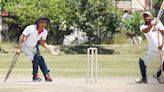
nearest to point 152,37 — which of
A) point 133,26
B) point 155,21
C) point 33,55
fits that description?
point 155,21

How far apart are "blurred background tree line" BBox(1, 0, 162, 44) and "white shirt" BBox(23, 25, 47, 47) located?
26.1 metres

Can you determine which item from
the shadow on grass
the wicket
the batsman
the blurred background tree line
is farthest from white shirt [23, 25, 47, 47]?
the blurred background tree line

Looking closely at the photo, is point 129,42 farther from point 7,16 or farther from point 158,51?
point 158,51

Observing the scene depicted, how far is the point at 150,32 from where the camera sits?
14.5m

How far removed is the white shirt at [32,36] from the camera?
15.0m

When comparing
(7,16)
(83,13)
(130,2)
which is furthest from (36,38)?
(130,2)

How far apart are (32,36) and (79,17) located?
86.3ft

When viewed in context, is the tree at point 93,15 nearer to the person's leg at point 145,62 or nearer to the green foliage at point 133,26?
the green foliage at point 133,26

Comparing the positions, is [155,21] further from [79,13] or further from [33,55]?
[79,13]

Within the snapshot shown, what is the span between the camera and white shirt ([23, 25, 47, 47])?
15000 millimetres

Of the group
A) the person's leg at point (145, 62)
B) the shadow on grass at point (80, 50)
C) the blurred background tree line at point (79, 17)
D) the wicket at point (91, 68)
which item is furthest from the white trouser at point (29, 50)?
the blurred background tree line at point (79, 17)

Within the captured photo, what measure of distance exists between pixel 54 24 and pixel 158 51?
32.3m

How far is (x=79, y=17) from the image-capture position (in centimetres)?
4128

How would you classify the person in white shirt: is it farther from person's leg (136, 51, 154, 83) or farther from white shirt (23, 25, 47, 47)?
white shirt (23, 25, 47, 47)
